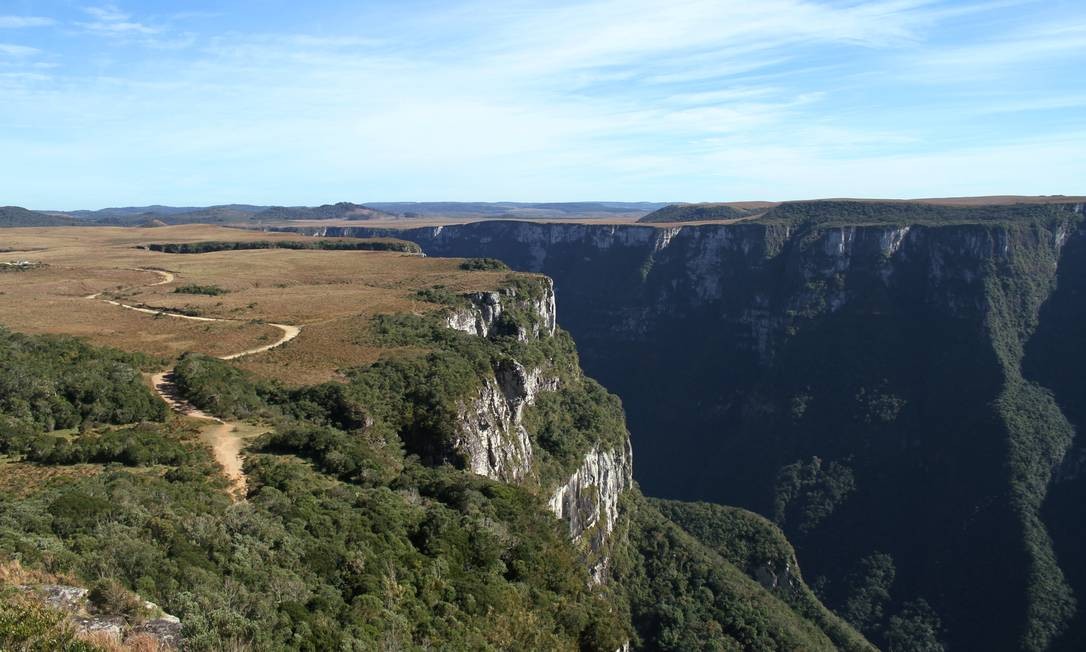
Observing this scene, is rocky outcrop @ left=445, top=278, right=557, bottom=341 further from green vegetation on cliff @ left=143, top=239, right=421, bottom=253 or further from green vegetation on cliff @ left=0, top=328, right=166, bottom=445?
green vegetation on cliff @ left=143, top=239, right=421, bottom=253

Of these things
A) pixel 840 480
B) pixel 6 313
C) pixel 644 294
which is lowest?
pixel 840 480

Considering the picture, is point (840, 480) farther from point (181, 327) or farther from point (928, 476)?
point (181, 327)

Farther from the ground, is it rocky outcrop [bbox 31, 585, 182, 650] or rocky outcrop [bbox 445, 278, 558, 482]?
rocky outcrop [bbox 31, 585, 182, 650]

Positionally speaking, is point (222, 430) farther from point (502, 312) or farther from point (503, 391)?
point (502, 312)

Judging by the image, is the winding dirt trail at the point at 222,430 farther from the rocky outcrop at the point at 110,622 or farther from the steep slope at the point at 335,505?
the rocky outcrop at the point at 110,622

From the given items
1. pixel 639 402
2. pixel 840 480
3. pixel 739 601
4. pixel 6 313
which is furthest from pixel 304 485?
pixel 639 402

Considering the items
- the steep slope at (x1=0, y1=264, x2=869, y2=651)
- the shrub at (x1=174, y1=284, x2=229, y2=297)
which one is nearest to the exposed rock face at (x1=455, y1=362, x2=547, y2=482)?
the steep slope at (x1=0, y1=264, x2=869, y2=651)

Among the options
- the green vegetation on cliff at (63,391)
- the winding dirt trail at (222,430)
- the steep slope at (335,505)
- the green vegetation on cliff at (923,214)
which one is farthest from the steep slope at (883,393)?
the green vegetation on cliff at (63,391)
